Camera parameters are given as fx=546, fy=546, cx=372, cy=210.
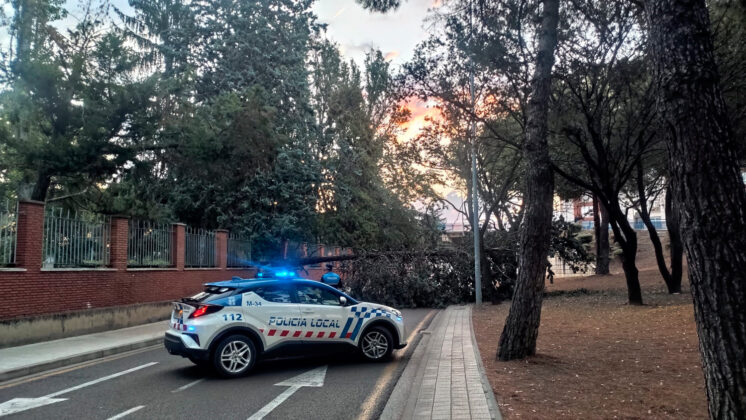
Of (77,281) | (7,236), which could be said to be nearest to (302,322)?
(7,236)

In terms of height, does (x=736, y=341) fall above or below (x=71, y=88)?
below

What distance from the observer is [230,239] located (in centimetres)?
2186

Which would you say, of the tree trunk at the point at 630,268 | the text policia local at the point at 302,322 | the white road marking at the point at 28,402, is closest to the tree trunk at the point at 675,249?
the tree trunk at the point at 630,268

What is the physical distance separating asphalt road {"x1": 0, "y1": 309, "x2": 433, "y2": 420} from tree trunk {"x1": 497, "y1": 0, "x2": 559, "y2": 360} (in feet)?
6.61

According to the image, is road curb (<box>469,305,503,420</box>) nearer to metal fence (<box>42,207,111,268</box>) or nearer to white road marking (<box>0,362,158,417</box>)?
white road marking (<box>0,362,158,417</box>)

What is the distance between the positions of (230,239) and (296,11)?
434 inches

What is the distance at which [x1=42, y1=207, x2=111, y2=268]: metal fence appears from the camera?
490 inches

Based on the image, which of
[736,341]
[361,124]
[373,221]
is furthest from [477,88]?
[736,341]

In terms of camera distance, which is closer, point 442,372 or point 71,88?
point 442,372

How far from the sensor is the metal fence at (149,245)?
50.9 ft

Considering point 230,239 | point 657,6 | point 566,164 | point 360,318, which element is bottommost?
point 360,318

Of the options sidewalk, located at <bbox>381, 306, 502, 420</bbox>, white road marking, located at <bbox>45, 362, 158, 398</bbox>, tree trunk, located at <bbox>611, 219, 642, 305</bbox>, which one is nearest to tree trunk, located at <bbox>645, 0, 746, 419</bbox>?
sidewalk, located at <bbox>381, 306, 502, 420</bbox>

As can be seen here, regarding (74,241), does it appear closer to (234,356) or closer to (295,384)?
(234,356)

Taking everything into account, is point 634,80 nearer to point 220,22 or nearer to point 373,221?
point 373,221
